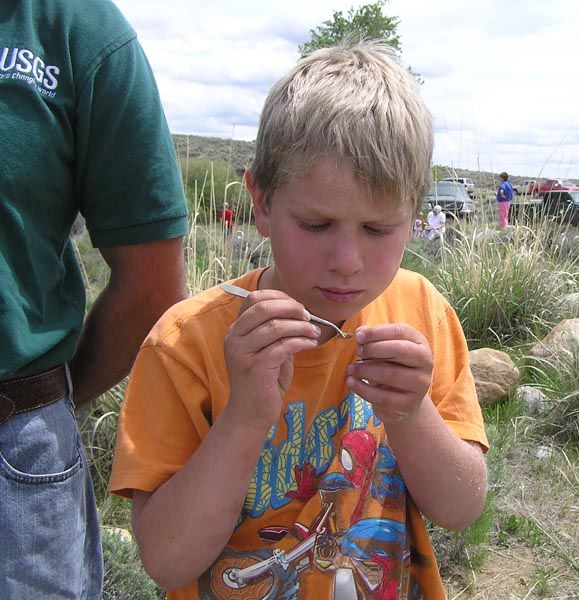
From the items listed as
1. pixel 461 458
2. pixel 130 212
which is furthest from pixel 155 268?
pixel 461 458

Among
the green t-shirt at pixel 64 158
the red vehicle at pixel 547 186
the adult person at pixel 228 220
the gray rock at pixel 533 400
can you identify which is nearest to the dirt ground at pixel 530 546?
the gray rock at pixel 533 400

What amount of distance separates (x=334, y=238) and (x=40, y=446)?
75 cm

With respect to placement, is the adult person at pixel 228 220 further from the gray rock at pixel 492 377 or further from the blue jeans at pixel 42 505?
the blue jeans at pixel 42 505

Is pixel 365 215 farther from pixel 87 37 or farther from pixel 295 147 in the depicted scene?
pixel 87 37

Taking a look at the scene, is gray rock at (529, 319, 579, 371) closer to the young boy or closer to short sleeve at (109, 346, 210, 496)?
the young boy

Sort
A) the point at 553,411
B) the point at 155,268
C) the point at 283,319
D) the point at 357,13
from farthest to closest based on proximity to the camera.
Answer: the point at 357,13 < the point at 553,411 < the point at 155,268 < the point at 283,319

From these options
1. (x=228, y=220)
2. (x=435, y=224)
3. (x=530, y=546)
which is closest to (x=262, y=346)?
(x=530, y=546)

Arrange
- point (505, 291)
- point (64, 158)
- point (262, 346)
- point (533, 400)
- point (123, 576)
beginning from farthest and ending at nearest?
1. point (505, 291)
2. point (533, 400)
3. point (123, 576)
4. point (64, 158)
5. point (262, 346)

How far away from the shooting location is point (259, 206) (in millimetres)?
1597

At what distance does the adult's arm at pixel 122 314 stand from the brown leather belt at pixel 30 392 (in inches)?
12.6

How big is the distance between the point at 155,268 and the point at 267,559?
0.76 meters

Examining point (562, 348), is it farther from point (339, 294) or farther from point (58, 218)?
point (58, 218)

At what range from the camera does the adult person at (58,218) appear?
56.6 inches

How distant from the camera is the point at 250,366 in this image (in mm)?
1309
